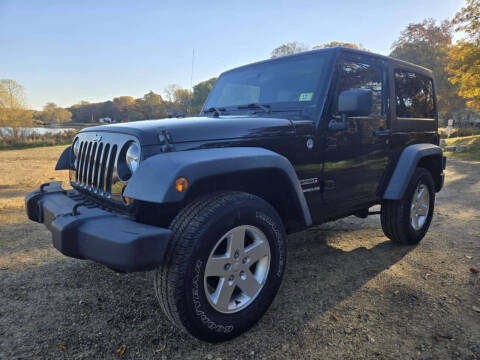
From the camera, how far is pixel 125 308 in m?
2.58

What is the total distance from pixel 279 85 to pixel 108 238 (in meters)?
2.16

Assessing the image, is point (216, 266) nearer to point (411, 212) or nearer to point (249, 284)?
point (249, 284)

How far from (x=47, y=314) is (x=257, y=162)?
200cm

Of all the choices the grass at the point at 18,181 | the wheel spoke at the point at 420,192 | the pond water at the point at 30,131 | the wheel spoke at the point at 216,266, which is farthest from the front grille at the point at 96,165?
the pond water at the point at 30,131

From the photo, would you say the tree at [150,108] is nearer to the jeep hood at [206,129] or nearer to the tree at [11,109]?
the jeep hood at [206,129]

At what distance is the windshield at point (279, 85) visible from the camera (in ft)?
9.58

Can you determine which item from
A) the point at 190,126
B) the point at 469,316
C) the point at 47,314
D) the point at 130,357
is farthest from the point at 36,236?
the point at 469,316

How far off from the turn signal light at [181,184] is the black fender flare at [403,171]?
258 centimetres

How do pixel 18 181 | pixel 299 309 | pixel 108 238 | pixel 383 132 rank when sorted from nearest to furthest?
pixel 108 238 → pixel 299 309 → pixel 383 132 → pixel 18 181

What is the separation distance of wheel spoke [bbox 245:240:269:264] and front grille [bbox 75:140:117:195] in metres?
1.04

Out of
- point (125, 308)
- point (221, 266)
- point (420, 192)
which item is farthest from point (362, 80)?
point (125, 308)

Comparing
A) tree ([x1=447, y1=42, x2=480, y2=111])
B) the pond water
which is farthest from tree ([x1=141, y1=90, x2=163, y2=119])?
tree ([x1=447, y1=42, x2=480, y2=111])

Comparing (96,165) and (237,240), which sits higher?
(96,165)

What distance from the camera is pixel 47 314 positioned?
8.18 ft
